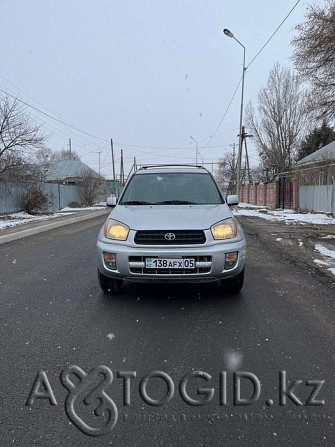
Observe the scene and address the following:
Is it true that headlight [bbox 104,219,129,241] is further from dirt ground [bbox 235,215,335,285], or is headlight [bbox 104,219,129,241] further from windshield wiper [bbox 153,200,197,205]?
dirt ground [bbox 235,215,335,285]

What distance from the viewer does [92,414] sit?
2.23m

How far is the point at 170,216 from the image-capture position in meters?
4.24

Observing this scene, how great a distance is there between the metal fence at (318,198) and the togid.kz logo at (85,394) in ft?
52.7

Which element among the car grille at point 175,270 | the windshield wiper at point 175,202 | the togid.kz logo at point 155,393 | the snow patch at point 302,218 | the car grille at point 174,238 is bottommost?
the togid.kz logo at point 155,393

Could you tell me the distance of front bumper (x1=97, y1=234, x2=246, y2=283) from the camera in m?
3.86

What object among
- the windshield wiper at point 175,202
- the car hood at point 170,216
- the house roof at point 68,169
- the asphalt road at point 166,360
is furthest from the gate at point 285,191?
the house roof at point 68,169

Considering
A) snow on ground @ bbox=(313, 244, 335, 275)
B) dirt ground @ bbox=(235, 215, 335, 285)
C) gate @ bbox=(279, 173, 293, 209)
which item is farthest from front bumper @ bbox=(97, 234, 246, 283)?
gate @ bbox=(279, 173, 293, 209)

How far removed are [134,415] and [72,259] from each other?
519 cm

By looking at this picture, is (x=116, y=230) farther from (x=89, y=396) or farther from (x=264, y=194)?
(x=264, y=194)

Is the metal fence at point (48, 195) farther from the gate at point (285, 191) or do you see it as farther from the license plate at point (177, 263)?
the license plate at point (177, 263)

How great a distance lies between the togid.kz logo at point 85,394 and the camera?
2.15 metres

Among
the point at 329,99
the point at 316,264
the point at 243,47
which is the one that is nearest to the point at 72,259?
the point at 316,264

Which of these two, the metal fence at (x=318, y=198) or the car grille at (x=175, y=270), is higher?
the metal fence at (x=318, y=198)

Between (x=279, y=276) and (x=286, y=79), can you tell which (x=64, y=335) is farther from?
(x=286, y=79)
